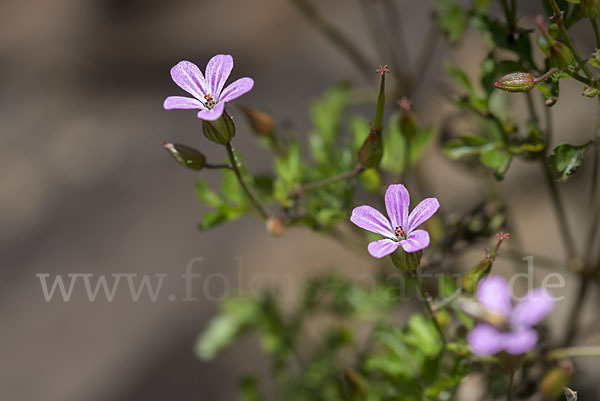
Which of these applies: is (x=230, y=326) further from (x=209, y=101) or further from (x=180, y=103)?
(x=180, y=103)

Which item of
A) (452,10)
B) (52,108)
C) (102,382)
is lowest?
(102,382)

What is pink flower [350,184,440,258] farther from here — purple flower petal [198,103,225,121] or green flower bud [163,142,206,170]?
green flower bud [163,142,206,170]

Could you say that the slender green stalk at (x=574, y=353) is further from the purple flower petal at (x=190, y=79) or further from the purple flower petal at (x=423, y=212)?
the purple flower petal at (x=190, y=79)

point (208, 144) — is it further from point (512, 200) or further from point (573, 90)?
point (573, 90)

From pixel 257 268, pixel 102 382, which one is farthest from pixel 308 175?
pixel 102 382

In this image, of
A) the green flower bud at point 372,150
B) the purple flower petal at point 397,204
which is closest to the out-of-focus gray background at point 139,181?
the green flower bud at point 372,150

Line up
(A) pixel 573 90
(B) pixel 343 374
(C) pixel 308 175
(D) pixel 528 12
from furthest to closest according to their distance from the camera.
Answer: (D) pixel 528 12
(A) pixel 573 90
(C) pixel 308 175
(B) pixel 343 374

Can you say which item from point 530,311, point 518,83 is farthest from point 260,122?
point 530,311
